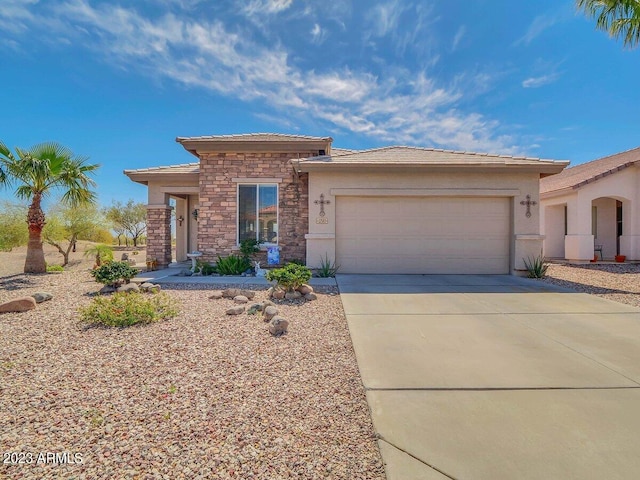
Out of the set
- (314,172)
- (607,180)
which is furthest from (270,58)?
(607,180)

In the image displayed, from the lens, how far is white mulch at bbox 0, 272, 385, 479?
2020mm

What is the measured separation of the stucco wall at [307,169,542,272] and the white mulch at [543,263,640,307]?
1.39 metres

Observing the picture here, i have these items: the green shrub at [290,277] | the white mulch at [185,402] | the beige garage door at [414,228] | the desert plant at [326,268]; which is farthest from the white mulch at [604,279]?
the white mulch at [185,402]

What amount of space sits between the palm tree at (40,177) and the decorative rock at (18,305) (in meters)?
5.33

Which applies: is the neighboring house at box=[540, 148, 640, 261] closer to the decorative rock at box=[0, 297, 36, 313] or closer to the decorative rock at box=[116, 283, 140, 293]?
the decorative rock at box=[116, 283, 140, 293]

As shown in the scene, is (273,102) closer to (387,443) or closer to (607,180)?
(387,443)

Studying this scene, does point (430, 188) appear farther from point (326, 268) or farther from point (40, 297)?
point (40, 297)

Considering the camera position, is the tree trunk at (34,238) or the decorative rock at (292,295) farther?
the tree trunk at (34,238)

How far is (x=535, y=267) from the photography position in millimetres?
9711

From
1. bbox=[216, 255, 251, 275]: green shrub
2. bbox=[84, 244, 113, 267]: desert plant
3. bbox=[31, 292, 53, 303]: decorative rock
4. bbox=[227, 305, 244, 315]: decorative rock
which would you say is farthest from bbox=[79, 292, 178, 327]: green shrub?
bbox=[84, 244, 113, 267]: desert plant

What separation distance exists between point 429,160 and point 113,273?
9.35 metres

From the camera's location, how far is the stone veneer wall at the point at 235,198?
10531 mm

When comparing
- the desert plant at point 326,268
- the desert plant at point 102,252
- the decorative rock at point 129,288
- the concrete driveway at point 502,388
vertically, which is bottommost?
the concrete driveway at point 502,388

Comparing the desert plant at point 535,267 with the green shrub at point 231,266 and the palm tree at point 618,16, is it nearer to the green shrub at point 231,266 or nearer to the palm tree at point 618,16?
the palm tree at point 618,16
